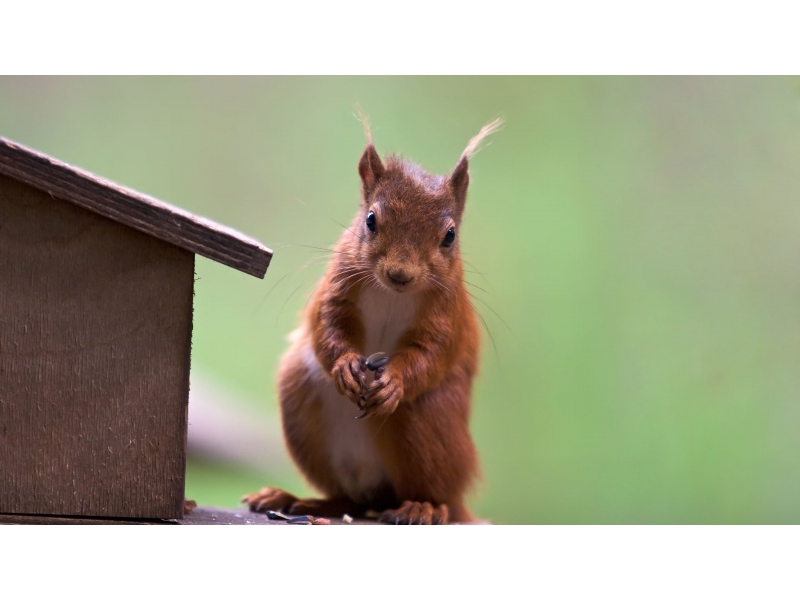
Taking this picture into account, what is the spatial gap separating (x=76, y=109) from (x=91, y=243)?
1235 mm

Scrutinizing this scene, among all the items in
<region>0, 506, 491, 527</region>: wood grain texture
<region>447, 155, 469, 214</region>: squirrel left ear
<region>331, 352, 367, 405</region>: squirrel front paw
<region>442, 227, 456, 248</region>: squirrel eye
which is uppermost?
<region>447, 155, 469, 214</region>: squirrel left ear

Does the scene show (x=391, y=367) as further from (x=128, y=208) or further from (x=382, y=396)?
(x=128, y=208)

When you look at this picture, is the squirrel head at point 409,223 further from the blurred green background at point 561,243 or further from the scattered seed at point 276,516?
the blurred green background at point 561,243

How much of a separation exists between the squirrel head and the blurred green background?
2.17 feet

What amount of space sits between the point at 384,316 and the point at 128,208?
1.98 feet

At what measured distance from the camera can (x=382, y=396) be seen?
1649 mm

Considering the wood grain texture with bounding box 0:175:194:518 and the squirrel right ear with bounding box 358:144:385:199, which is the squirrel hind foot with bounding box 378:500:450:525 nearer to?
the wood grain texture with bounding box 0:175:194:518

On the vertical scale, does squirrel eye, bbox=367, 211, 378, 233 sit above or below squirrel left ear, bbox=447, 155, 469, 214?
below

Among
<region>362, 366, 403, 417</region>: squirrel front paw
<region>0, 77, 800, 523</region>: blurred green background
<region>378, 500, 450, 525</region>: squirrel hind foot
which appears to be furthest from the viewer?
<region>0, 77, 800, 523</region>: blurred green background

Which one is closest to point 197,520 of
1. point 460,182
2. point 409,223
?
point 409,223

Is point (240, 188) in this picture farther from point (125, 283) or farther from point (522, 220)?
point (125, 283)

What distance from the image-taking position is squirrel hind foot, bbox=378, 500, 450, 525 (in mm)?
1760

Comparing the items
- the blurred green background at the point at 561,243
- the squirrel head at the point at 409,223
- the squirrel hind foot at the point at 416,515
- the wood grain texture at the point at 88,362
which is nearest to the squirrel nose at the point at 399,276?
the squirrel head at the point at 409,223

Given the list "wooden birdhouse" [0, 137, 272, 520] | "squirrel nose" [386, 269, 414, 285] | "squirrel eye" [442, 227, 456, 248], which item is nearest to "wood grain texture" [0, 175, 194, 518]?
"wooden birdhouse" [0, 137, 272, 520]
